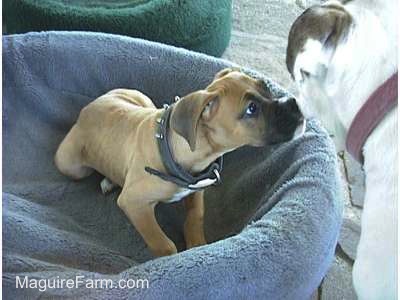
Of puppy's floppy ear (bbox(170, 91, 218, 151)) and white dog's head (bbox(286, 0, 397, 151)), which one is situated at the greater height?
white dog's head (bbox(286, 0, 397, 151))

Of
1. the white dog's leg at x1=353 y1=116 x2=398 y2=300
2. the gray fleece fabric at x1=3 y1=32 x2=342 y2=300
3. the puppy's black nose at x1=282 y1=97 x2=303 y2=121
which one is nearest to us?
the white dog's leg at x1=353 y1=116 x2=398 y2=300

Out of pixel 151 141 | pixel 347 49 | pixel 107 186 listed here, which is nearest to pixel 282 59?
pixel 107 186

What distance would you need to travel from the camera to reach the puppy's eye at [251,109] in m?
1.62

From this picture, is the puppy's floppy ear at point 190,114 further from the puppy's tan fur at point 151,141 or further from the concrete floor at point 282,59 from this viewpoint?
the concrete floor at point 282,59

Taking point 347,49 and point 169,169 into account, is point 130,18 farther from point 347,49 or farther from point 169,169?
point 347,49

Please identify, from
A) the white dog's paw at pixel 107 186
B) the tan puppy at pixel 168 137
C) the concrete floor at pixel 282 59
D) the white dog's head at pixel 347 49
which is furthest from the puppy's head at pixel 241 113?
the concrete floor at pixel 282 59

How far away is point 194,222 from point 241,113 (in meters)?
0.41

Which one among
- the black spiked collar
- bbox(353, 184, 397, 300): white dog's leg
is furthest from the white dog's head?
the black spiked collar

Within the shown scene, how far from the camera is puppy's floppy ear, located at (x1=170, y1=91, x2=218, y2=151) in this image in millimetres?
1562

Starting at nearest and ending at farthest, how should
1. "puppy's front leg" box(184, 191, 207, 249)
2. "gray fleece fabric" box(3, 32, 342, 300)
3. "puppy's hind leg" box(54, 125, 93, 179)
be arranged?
"gray fleece fabric" box(3, 32, 342, 300), "puppy's front leg" box(184, 191, 207, 249), "puppy's hind leg" box(54, 125, 93, 179)

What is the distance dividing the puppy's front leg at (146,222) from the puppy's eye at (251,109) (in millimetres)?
379

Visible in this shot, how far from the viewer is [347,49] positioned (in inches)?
51.7

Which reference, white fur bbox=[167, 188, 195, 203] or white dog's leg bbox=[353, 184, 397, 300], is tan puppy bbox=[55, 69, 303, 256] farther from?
white dog's leg bbox=[353, 184, 397, 300]

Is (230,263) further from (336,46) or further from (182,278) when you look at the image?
(336,46)
